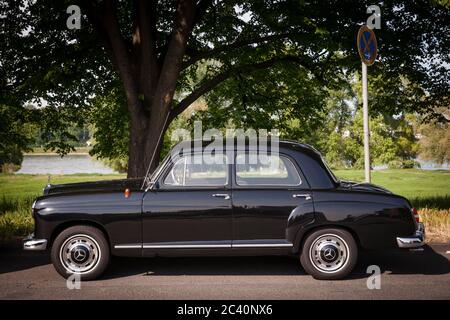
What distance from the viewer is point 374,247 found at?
533cm

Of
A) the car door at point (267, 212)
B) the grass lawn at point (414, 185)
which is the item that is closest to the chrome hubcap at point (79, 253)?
the car door at point (267, 212)

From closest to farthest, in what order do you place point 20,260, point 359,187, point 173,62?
point 359,187 < point 20,260 < point 173,62

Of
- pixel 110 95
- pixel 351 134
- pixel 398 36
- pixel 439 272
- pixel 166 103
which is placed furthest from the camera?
pixel 351 134

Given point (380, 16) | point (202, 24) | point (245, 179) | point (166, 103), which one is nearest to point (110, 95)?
point (202, 24)

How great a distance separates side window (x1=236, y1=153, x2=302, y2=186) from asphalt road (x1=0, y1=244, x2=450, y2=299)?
1181mm

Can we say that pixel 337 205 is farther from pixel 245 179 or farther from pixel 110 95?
pixel 110 95

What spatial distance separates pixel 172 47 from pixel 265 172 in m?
5.57

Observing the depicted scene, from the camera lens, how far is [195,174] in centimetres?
552

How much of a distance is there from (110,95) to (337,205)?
40.6 ft

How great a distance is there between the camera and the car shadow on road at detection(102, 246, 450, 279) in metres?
5.73

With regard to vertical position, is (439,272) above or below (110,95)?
below

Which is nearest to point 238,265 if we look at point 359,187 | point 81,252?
point 359,187

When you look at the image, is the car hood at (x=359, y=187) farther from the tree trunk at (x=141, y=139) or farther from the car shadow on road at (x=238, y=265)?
the tree trunk at (x=141, y=139)

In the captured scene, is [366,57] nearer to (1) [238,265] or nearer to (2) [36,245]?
(1) [238,265]
